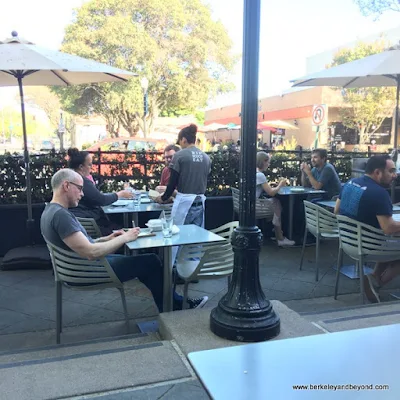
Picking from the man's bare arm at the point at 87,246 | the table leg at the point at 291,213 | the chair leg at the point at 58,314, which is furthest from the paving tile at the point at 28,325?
the table leg at the point at 291,213

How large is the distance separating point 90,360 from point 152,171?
4.07m

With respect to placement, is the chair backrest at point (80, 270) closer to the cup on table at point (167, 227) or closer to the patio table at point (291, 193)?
the cup on table at point (167, 227)

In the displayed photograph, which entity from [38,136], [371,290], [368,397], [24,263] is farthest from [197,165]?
[38,136]

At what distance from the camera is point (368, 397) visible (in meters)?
1.17

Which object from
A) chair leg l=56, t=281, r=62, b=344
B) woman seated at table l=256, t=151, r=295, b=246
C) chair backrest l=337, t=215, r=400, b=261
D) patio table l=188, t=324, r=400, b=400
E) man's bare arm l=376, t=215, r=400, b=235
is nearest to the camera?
patio table l=188, t=324, r=400, b=400

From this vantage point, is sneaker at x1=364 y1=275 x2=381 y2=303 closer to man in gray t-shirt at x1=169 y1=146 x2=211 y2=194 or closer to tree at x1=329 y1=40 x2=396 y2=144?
man in gray t-shirt at x1=169 y1=146 x2=211 y2=194

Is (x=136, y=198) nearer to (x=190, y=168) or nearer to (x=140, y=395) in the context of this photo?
(x=190, y=168)

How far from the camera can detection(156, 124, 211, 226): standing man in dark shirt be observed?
14.3ft

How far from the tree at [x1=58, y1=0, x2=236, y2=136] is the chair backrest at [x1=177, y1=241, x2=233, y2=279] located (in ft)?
68.1

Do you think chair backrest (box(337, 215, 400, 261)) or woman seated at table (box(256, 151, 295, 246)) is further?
woman seated at table (box(256, 151, 295, 246))

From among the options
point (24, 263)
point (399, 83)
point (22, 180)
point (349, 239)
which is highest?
point (399, 83)

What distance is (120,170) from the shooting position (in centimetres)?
632

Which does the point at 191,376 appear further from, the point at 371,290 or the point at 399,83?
the point at 399,83

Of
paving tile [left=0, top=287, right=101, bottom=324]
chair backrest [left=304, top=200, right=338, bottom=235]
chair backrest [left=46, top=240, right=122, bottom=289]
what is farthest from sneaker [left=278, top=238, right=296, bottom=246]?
chair backrest [left=46, top=240, right=122, bottom=289]
